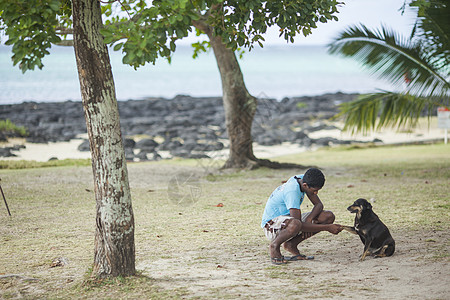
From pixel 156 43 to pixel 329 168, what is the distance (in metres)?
9.12

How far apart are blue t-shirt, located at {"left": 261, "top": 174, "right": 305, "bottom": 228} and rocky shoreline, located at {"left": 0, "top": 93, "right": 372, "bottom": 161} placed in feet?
31.4

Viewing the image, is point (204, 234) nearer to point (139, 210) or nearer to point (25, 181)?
point (139, 210)

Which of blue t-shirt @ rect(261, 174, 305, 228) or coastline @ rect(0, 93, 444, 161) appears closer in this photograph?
blue t-shirt @ rect(261, 174, 305, 228)

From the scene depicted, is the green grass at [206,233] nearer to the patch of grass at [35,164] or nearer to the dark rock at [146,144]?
the patch of grass at [35,164]

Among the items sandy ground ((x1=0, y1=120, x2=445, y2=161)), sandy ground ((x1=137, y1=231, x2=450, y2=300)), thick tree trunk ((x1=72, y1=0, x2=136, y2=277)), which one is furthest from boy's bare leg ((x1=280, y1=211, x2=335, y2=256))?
sandy ground ((x1=0, y1=120, x2=445, y2=161))

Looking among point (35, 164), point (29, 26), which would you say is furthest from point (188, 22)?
point (35, 164)

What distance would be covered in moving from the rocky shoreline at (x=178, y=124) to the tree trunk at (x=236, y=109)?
2918mm

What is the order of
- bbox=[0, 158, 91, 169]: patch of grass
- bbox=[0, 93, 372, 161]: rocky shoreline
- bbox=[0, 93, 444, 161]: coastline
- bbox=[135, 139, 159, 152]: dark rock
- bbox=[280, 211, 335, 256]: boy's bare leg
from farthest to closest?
bbox=[0, 93, 372, 161]: rocky shoreline
bbox=[135, 139, 159, 152]: dark rock
bbox=[0, 93, 444, 161]: coastline
bbox=[0, 158, 91, 169]: patch of grass
bbox=[280, 211, 335, 256]: boy's bare leg

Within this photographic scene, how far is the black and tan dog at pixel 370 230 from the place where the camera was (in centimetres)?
Answer: 539

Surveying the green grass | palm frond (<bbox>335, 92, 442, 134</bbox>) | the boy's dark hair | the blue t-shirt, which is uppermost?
palm frond (<bbox>335, 92, 442, 134</bbox>)

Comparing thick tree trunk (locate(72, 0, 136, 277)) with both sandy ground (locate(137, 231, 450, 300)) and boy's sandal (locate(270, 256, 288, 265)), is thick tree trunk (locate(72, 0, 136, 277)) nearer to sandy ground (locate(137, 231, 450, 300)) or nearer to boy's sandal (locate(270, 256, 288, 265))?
sandy ground (locate(137, 231, 450, 300))

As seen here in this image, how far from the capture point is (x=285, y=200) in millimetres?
5359

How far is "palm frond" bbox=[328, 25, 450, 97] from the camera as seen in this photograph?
11.2m

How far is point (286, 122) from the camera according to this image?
86.0 ft
